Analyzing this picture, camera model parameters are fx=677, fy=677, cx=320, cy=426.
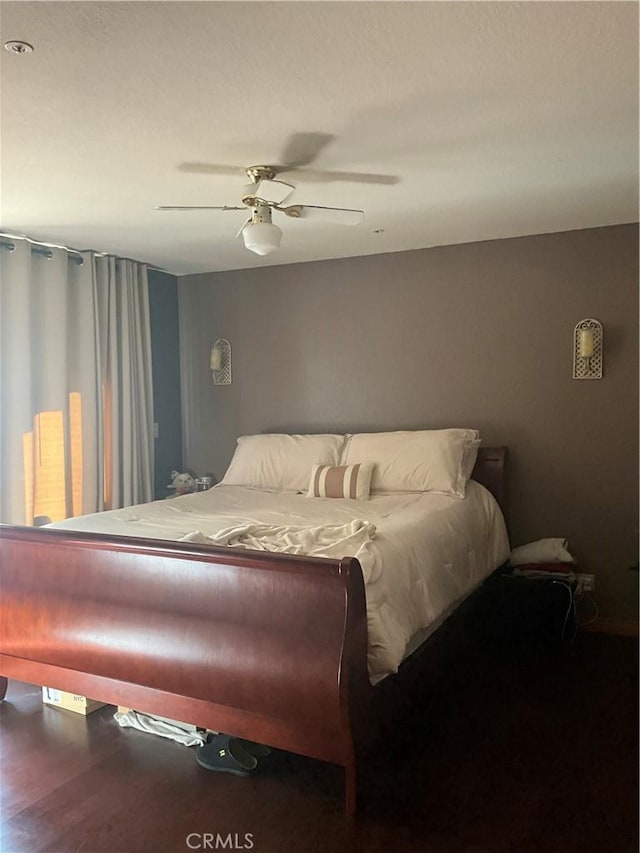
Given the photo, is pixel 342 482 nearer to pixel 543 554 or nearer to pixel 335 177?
pixel 543 554

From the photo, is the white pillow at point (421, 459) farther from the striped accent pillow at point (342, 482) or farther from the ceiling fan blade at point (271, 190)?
the ceiling fan blade at point (271, 190)

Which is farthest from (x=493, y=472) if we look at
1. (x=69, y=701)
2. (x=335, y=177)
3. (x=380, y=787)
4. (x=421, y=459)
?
(x=69, y=701)

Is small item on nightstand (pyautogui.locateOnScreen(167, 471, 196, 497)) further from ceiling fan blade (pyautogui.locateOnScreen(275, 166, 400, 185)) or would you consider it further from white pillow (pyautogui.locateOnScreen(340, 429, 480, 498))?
ceiling fan blade (pyautogui.locateOnScreen(275, 166, 400, 185))

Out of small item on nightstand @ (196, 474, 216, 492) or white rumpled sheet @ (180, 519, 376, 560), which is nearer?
white rumpled sheet @ (180, 519, 376, 560)

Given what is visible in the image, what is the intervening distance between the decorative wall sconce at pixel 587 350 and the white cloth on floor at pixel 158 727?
8.67ft

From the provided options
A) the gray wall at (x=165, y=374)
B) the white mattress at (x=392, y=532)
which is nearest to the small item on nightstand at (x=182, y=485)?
the gray wall at (x=165, y=374)

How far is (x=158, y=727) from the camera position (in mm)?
2584

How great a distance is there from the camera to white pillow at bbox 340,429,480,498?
360cm

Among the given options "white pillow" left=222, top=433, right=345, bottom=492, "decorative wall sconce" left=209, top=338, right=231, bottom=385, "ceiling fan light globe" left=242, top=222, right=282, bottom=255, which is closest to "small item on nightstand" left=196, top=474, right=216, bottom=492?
"white pillow" left=222, top=433, right=345, bottom=492

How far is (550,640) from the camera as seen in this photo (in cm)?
344

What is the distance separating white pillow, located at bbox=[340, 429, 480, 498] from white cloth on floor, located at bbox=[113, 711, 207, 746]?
5.51 ft

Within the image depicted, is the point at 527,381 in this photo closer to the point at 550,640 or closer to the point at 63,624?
the point at 550,640

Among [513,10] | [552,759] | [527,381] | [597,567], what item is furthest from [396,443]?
[513,10]

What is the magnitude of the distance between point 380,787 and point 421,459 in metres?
1.82
